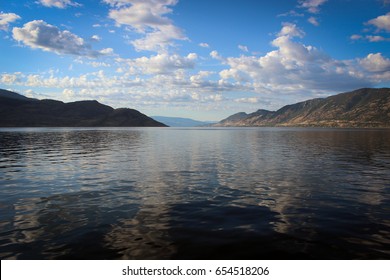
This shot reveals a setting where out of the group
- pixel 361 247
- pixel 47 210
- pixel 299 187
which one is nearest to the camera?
pixel 361 247

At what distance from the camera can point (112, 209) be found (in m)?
17.9

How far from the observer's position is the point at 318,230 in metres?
14.1

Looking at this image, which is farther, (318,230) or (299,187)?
(299,187)
